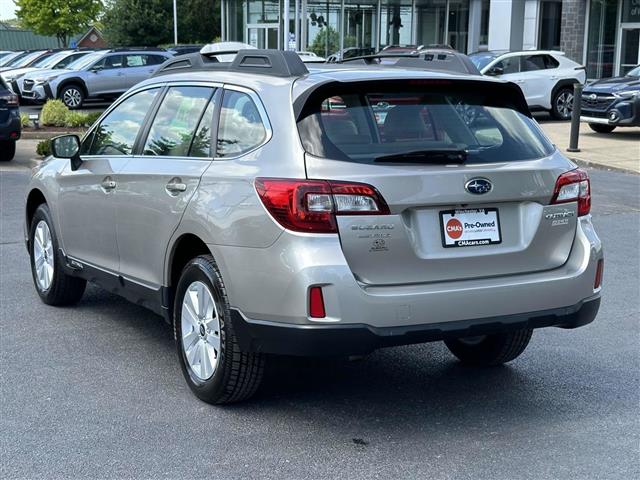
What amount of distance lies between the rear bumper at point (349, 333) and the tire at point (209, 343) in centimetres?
16

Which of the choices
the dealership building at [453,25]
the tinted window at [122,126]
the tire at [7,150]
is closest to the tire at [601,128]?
the dealership building at [453,25]

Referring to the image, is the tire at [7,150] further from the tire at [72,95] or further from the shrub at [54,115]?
the tire at [72,95]

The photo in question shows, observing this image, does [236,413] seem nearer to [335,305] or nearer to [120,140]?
[335,305]

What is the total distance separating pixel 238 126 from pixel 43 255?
9.41 feet

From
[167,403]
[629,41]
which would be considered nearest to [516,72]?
[629,41]

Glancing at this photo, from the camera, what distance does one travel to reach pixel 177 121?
18.0 ft

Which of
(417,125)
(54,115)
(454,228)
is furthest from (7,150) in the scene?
(454,228)

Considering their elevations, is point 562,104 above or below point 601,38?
below

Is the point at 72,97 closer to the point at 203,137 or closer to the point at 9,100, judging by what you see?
the point at 9,100

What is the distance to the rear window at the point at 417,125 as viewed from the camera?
Answer: 14.8 feet

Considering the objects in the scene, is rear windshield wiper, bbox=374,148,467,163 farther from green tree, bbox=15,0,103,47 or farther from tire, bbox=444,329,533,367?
green tree, bbox=15,0,103,47

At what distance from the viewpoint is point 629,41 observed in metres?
31.4

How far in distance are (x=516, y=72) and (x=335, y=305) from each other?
2128 cm

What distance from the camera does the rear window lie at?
178 inches
